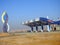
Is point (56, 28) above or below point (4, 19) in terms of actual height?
below

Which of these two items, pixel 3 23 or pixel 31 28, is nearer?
pixel 3 23

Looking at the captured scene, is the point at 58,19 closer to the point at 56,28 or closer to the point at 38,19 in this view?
the point at 56,28

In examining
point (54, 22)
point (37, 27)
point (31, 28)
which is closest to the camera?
point (54, 22)

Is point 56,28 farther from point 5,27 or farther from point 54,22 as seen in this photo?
point 5,27

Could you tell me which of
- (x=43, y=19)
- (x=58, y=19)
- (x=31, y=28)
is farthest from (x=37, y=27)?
(x=43, y=19)

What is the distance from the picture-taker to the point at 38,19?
84.4 metres

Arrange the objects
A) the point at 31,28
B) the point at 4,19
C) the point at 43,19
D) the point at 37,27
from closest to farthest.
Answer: the point at 43,19
the point at 4,19
the point at 37,27
the point at 31,28

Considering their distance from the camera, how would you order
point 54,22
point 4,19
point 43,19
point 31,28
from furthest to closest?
1. point 31,28
2. point 4,19
3. point 54,22
4. point 43,19

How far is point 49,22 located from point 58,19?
13.0m

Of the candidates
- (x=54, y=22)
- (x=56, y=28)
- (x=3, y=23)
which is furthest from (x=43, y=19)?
(x=3, y=23)

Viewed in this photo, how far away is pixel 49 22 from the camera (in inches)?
3369

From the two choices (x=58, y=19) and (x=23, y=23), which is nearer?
(x=58, y=19)

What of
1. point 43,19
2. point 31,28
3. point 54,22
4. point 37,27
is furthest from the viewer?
point 31,28

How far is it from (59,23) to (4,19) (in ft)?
121
